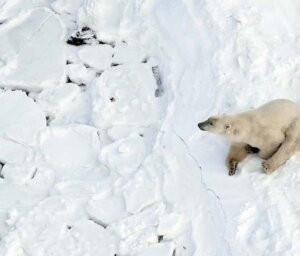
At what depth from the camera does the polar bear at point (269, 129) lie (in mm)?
4613

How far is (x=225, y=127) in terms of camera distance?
4660 mm

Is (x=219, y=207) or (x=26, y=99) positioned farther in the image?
(x=26, y=99)

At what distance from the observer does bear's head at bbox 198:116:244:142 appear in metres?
4.64

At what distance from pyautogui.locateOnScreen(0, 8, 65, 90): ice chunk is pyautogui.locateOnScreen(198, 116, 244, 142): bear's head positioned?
162 cm

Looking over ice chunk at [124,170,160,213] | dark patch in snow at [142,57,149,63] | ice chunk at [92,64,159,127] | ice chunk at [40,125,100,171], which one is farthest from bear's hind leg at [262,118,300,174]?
dark patch in snow at [142,57,149,63]

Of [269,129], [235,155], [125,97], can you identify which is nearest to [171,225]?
[235,155]

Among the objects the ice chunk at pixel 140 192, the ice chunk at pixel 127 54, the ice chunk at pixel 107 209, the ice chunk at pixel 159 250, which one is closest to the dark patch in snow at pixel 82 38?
the ice chunk at pixel 127 54

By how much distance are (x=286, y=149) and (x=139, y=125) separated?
49.6 inches

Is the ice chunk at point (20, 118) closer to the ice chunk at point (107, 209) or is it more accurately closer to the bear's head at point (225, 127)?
the ice chunk at point (107, 209)

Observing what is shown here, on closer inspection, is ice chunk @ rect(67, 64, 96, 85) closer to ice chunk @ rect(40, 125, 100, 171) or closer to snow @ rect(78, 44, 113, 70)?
→ snow @ rect(78, 44, 113, 70)

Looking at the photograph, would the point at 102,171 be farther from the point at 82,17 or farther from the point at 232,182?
the point at 82,17

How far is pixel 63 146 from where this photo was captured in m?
5.23

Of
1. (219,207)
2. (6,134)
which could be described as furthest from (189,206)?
(6,134)

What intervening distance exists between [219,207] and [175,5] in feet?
7.38
